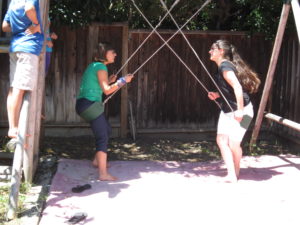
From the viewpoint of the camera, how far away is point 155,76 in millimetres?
8258

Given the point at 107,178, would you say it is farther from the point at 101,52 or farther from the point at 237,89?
the point at 237,89

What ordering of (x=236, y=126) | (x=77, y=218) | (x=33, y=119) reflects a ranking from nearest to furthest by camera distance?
(x=77, y=218), (x=33, y=119), (x=236, y=126)

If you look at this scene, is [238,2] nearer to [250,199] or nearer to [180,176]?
[180,176]

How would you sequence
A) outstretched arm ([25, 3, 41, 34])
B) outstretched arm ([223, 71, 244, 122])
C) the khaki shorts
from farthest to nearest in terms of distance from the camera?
1. outstretched arm ([223, 71, 244, 122])
2. the khaki shorts
3. outstretched arm ([25, 3, 41, 34])

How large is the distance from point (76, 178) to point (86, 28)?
302 centimetres

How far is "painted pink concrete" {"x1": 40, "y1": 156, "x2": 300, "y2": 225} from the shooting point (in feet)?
14.7

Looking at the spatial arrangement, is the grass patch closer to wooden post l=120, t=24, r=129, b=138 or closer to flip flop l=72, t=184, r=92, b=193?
flip flop l=72, t=184, r=92, b=193

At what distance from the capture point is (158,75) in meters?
8.26

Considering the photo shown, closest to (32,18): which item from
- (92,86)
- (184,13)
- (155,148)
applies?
(92,86)

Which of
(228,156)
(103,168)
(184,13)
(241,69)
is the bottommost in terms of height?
(103,168)

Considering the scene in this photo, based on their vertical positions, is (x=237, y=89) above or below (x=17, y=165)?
above

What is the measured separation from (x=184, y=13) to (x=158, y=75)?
124 centimetres

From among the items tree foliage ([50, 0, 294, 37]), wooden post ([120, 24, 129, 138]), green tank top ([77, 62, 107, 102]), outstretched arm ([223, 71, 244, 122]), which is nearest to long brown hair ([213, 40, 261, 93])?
outstretched arm ([223, 71, 244, 122])

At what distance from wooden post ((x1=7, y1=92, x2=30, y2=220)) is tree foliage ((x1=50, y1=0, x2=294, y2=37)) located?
257 cm
